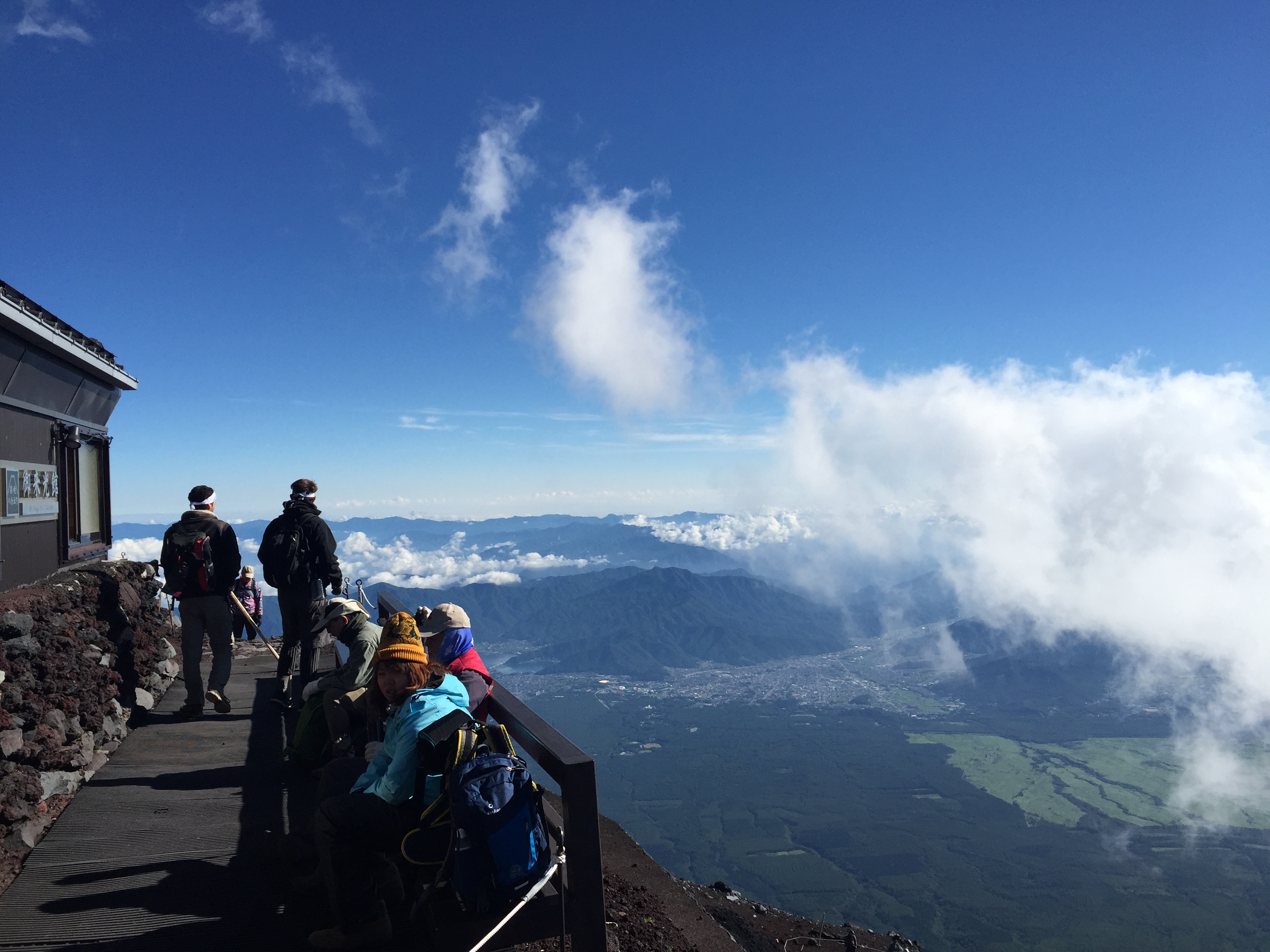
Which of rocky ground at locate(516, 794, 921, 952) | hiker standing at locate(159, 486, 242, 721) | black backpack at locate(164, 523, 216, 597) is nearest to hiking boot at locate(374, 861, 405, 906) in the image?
rocky ground at locate(516, 794, 921, 952)

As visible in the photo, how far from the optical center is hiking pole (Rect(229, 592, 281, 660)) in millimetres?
9500

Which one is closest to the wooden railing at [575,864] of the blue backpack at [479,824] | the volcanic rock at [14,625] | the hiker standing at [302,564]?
the blue backpack at [479,824]

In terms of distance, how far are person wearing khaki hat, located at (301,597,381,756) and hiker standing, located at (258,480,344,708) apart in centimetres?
134

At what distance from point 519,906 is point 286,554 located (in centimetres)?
558

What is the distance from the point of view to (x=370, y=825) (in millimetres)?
4051

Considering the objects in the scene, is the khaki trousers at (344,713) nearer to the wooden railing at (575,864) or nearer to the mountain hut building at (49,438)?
the wooden railing at (575,864)

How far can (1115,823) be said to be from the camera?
611 ft

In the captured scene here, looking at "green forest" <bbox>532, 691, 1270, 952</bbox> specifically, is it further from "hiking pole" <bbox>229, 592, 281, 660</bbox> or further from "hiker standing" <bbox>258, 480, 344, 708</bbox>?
"hiker standing" <bbox>258, 480, 344, 708</bbox>

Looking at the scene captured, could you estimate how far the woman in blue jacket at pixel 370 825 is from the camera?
4.05 meters

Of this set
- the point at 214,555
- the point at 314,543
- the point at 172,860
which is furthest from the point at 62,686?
the point at 172,860

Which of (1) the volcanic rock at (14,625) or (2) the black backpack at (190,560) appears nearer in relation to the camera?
(1) the volcanic rock at (14,625)

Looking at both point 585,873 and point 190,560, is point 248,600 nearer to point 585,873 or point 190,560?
point 190,560

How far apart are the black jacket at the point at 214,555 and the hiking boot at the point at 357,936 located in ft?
16.9

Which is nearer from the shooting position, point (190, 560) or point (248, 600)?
point (190, 560)
